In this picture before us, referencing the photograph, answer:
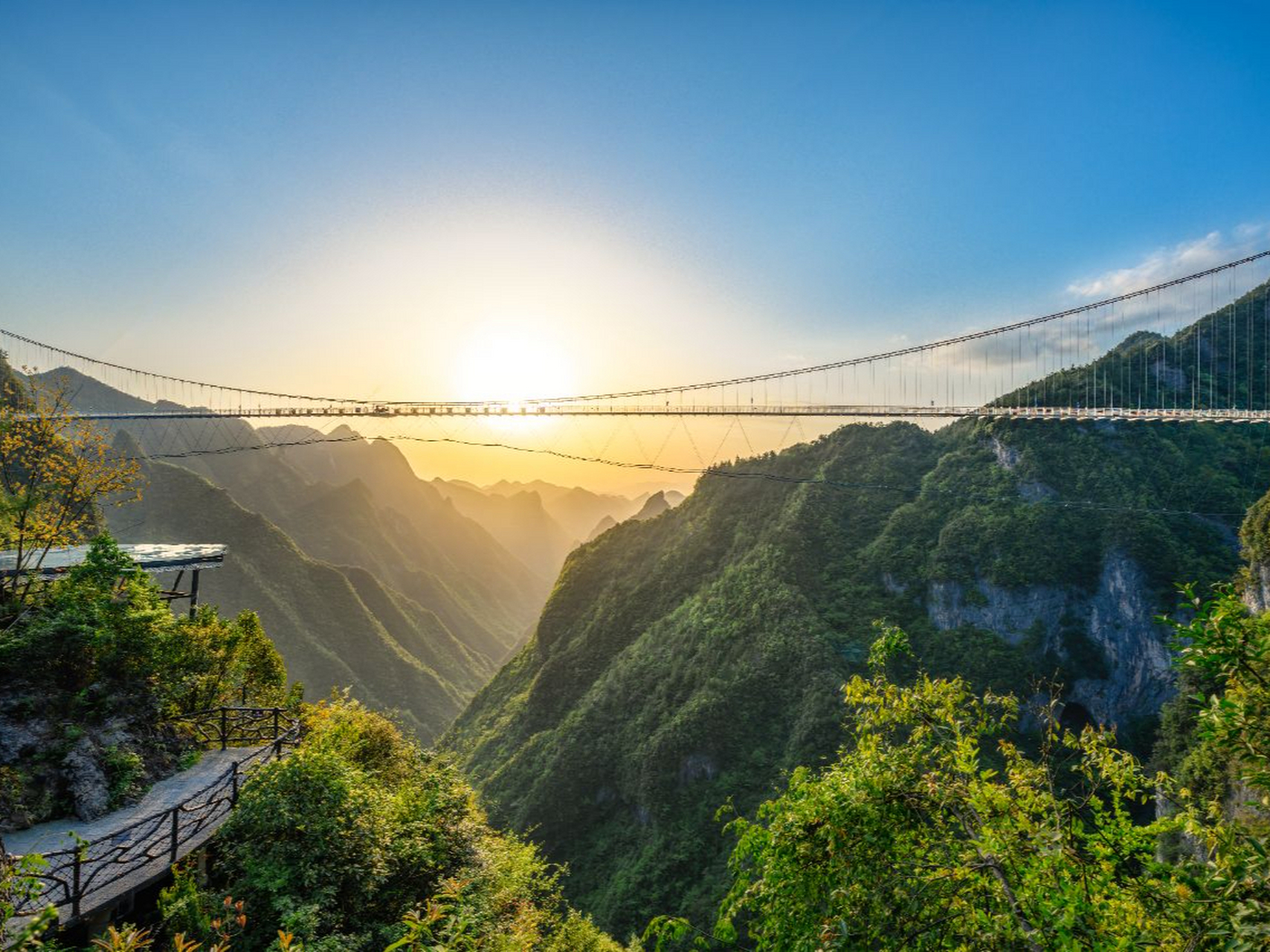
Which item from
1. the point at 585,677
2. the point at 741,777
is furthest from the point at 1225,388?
the point at 585,677

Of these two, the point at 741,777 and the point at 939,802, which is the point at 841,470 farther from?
the point at 939,802

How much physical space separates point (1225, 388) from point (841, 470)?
119ft

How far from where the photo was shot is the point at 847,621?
60.3 metres

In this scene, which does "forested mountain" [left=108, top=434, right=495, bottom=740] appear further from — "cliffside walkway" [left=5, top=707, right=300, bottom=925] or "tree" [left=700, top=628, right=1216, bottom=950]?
"tree" [left=700, top=628, right=1216, bottom=950]

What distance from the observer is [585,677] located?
75.8 metres

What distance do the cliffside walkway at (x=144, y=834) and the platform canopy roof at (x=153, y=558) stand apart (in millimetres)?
5329

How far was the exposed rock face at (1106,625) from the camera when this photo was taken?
155 ft

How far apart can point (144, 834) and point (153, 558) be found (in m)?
11.5

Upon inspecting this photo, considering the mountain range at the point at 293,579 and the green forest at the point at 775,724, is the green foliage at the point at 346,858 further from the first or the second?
the mountain range at the point at 293,579

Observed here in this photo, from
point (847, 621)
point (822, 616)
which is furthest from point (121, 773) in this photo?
point (847, 621)

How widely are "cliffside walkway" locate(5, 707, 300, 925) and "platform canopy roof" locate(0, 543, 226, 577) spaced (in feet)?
17.5

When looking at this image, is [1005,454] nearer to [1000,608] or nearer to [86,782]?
[1000,608]

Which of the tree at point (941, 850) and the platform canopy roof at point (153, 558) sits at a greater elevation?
the platform canopy roof at point (153, 558)

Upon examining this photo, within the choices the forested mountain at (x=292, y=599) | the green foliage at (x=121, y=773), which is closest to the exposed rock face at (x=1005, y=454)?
the green foliage at (x=121, y=773)
